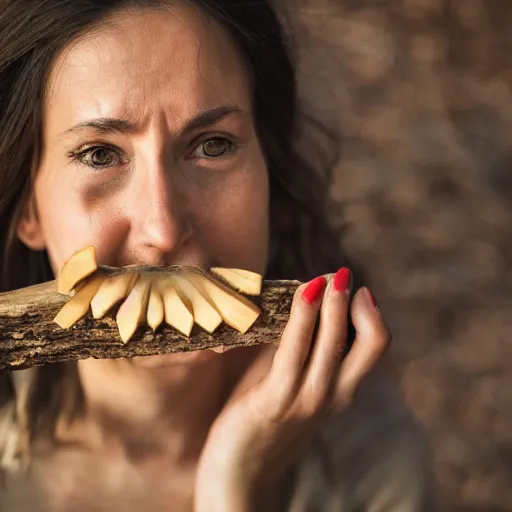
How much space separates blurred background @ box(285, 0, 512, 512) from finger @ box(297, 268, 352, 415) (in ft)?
0.72

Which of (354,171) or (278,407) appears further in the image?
(354,171)

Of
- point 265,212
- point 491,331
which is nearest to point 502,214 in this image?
point 491,331

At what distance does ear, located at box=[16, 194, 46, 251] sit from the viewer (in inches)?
24.1

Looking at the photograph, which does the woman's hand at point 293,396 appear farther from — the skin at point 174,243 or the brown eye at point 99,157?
the brown eye at point 99,157

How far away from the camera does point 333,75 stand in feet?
2.49

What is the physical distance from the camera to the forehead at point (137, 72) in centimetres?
56

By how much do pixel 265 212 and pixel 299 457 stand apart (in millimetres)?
190

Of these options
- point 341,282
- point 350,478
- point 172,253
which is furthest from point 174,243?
point 350,478

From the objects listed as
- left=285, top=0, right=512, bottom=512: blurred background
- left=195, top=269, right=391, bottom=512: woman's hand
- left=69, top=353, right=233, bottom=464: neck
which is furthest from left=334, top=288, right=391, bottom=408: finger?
left=285, top=0, right=512, bottom=512: blurred background

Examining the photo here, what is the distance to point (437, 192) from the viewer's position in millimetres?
779

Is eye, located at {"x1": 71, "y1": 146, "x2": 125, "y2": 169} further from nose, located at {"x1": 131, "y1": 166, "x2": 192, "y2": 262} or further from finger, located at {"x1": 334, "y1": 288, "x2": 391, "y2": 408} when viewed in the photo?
finger, located at {"x1": 334, "y1": 288, "x2": 391, "y2": 408}

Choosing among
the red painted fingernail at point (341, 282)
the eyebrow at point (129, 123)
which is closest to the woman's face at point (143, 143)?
the eyebrow at point (129, 123)

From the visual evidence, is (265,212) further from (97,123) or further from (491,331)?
(491,331)

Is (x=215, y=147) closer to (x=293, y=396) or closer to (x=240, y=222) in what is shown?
(x=240, y=222)
